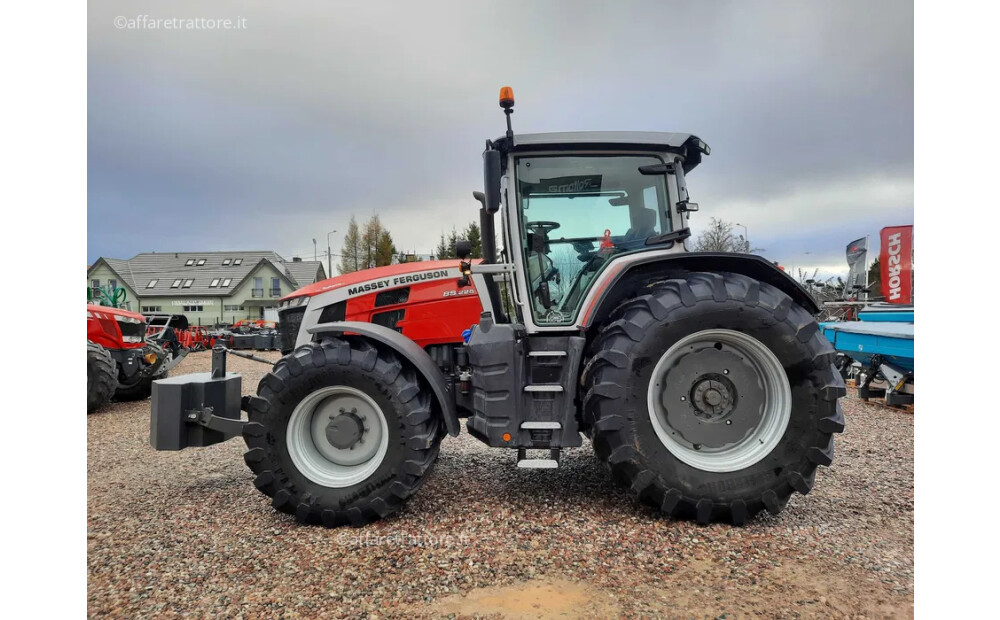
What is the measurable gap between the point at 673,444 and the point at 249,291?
32.2m

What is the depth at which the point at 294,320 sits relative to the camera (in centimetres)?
391

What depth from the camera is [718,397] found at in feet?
10.1

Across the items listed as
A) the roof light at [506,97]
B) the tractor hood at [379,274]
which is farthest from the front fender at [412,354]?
the roof light at [506,97]

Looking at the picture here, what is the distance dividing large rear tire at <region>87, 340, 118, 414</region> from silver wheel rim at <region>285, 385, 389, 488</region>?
5291mm

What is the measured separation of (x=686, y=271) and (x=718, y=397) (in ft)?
2.52

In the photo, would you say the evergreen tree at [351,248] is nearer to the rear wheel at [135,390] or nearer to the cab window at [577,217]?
the rear wheel at [135,390]

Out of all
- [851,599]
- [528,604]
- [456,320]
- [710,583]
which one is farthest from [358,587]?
[851,599]

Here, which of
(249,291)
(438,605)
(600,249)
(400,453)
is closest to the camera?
(438,605)

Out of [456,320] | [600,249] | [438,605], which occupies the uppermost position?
[600,249]

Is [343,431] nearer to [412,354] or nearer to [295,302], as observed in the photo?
[412,354]

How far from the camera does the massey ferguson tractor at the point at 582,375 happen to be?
2.96 meters

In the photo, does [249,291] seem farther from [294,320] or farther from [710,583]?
[710,583]

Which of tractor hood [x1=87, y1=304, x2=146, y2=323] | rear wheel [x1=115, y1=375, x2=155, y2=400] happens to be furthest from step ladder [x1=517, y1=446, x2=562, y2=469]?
tractor hood [x1=87, y1=304, x2=146, y2=323]

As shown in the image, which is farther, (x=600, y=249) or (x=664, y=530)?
(x=600, y=249)
